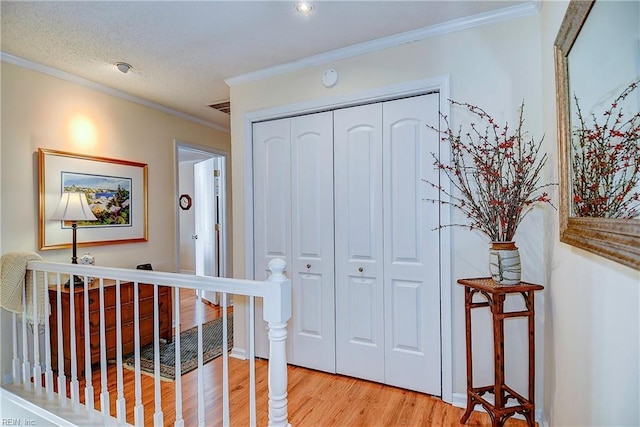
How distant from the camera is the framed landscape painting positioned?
264 cm

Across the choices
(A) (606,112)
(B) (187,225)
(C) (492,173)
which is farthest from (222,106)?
(A) (606,112)

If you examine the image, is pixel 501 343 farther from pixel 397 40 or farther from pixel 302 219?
pixel 397 40

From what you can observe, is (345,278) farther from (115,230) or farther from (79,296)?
(115,230)

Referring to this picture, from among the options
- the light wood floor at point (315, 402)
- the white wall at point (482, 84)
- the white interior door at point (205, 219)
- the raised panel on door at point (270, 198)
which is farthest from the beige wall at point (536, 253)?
the white interior door at point (205, 219)

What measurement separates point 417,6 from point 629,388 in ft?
6.28

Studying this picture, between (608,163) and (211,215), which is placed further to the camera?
(211,215)

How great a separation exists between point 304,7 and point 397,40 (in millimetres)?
686

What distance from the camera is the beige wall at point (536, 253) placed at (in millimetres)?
922

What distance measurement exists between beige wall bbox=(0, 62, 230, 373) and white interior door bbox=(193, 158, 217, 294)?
669mm

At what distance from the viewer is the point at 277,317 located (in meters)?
1.38

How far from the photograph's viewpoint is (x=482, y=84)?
2.06 meters

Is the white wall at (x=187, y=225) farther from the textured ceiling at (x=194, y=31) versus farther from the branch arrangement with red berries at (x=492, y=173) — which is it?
the branch arrangement with red berries at (x=492, y=173)

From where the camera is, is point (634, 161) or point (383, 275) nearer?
point (634, 161)

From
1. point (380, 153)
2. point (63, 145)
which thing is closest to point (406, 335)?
point (380, 153)
